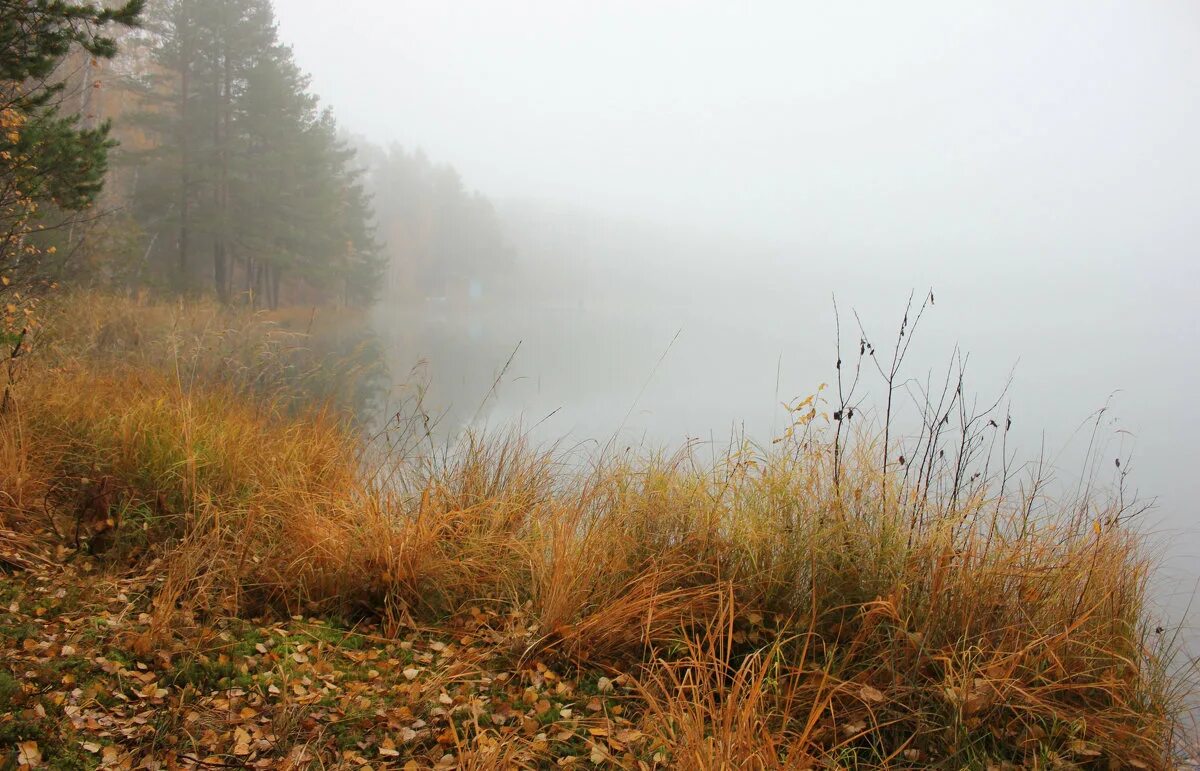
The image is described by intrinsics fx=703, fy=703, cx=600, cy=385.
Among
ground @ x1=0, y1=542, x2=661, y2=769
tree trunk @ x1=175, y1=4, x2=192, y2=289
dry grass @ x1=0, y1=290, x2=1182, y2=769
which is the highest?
tree trunk @ x1=175, y1=4, x2=192, y2=289

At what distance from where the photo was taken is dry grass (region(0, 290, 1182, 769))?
2303mm

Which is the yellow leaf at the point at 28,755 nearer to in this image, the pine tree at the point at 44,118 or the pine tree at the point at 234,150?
the pine tree at the point at 44,118

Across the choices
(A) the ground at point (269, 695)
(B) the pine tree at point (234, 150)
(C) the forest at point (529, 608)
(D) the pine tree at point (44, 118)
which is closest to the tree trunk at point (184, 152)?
(B) the pine tree at point (234, 150)

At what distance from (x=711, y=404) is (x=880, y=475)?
10200mm

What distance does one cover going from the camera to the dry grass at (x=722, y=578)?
230cm

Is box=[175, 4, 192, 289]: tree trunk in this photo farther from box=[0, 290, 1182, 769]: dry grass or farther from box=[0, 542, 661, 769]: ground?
box=[0, 542, 661, 769]: ground

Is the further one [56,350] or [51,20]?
[56,350]

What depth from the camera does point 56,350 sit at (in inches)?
239

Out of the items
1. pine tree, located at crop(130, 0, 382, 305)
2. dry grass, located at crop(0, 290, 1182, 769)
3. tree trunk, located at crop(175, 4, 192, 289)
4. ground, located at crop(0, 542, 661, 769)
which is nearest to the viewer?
ground, located at crop(0, 542, 661, 769)

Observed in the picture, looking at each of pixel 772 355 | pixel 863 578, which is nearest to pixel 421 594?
pixel 863 578

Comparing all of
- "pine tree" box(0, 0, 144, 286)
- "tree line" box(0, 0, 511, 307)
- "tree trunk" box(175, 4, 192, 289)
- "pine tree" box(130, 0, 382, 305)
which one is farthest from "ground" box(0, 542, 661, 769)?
"tree trunk" box(175, 4, 192, 289)

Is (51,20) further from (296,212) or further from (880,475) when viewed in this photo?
(296,212)

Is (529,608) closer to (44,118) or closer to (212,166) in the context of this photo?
(44,118)

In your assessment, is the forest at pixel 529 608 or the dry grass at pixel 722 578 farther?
the dry grass at pixel 722 578
